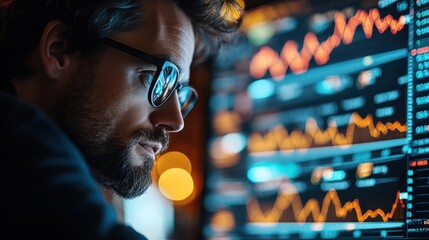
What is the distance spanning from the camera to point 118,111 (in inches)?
54.3

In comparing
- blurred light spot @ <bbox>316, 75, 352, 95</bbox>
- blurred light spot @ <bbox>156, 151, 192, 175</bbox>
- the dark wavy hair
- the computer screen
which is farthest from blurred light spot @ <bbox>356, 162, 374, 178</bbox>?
blurred light spot @ <bbox>156, 151, 192, 175</bbox>

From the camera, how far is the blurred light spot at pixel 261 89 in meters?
1.72

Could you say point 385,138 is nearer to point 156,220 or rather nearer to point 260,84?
point 260,84

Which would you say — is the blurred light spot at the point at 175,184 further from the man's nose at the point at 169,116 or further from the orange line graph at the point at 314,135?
the man's nose at the point at 169,116

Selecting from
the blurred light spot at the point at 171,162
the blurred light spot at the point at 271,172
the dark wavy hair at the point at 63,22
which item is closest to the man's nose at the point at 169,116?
the dark wavy hair at the point at 63,22

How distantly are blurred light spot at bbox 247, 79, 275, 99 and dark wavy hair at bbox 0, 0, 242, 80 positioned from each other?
13.3 inches

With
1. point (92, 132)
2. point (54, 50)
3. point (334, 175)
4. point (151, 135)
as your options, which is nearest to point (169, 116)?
point (151, 135)

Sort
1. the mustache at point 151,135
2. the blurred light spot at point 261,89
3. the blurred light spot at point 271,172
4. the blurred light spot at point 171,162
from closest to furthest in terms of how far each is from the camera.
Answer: the mustache at point 151,135, the blurred light spot at point 271,172, the blurred light spot at point 261,89, the blurred light spot at point 171,162

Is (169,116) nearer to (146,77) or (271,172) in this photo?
(146,77)

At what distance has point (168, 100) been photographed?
4.72 ft

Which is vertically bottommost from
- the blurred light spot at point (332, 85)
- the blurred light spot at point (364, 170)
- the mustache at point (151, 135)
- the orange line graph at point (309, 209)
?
the orange line graph at point (309, 209)

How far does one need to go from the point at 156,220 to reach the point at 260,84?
2.02 meters

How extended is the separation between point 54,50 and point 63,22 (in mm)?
61

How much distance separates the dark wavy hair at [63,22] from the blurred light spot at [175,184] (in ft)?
5.68
